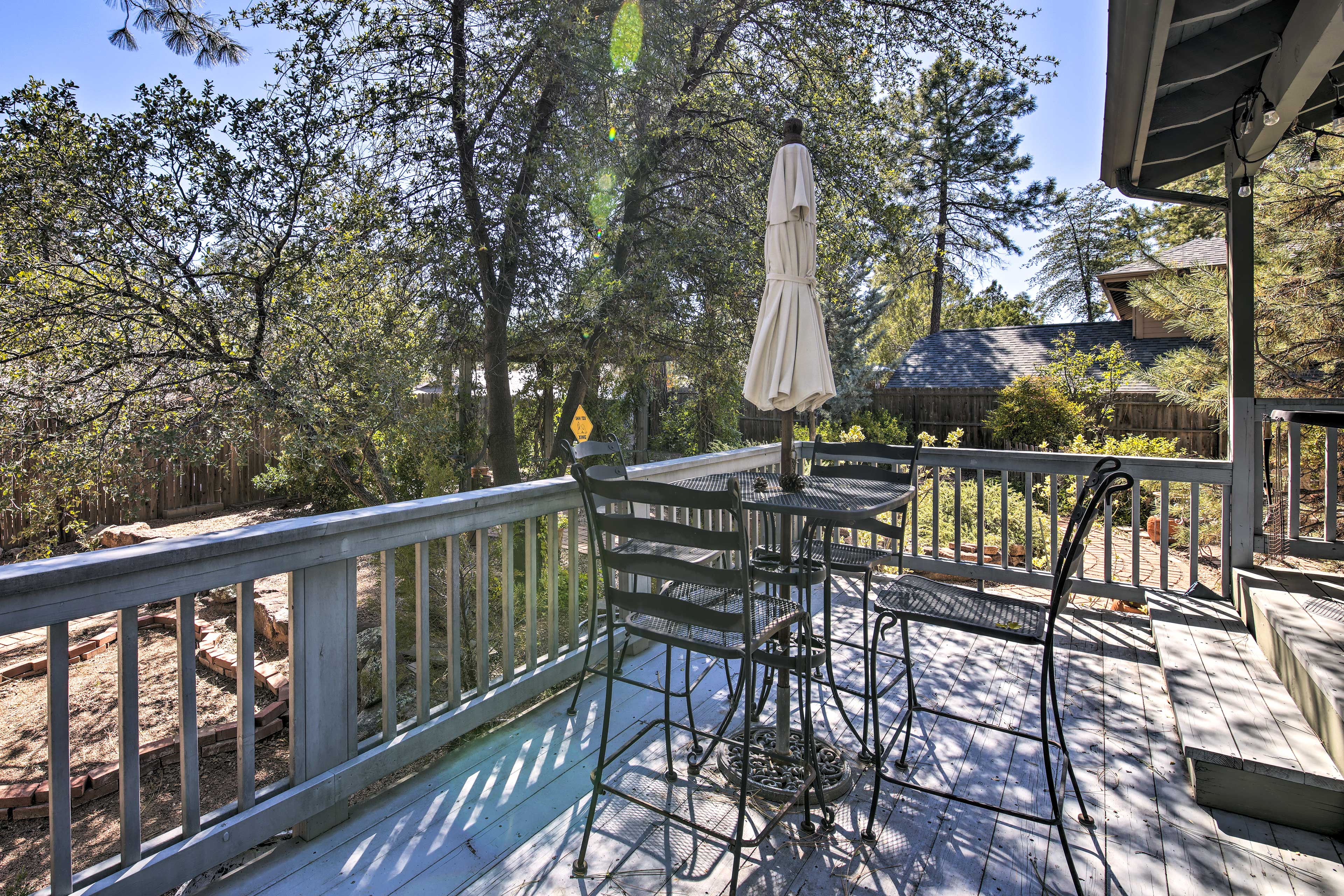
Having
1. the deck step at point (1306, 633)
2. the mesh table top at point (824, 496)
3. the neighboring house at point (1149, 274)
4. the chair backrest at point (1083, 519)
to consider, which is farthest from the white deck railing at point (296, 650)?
the neighboring house at point (1149, 274)

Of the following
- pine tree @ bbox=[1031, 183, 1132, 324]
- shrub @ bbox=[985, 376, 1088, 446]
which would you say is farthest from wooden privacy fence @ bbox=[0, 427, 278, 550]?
pine tree @ bbox=[1031, 183, 1132, 324]

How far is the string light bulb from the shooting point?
3033mm

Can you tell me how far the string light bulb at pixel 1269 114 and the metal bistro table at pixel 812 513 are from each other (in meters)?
2.51

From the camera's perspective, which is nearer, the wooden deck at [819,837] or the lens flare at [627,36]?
the wooden deck at [819,837]

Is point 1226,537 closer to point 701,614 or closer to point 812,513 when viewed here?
point 812,513

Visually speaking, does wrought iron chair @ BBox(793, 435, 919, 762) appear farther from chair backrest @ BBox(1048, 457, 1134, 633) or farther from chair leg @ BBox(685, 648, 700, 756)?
chair backrest @ BBox(1048, 457, 1134, 633)

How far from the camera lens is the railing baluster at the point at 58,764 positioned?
1.34m

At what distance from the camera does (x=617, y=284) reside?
6.10 meters

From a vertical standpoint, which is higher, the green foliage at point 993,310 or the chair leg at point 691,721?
the green foliage at point 993,310

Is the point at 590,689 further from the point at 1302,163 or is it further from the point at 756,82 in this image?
the point at 1302,163

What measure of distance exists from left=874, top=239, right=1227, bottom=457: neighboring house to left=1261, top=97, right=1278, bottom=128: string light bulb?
10.1 m

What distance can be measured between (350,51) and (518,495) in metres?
4.47

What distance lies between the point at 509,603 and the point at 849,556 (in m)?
1.46

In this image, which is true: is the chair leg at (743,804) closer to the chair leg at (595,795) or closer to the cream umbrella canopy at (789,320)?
the chair leg at (595,795)
